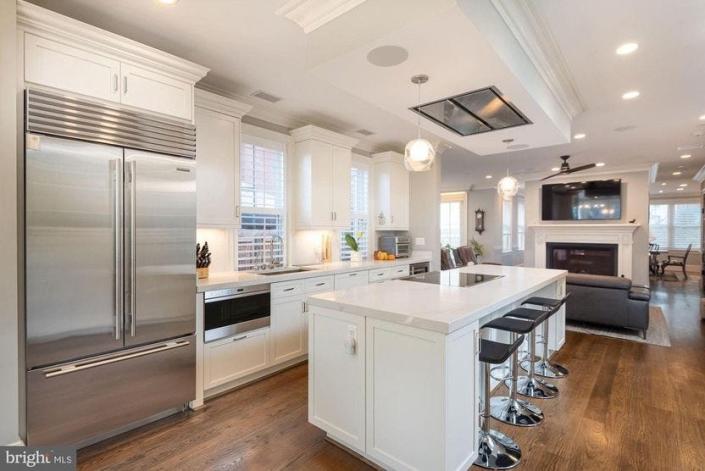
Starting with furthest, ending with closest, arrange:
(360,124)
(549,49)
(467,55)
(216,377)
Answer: (360,124) → (216,377) → (549,49) → (467,55)

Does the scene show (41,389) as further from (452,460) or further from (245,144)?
(245,144)

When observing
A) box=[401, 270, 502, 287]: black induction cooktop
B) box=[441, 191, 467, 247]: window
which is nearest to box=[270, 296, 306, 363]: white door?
box=[401, 270, 502, 287]: black induction cooktop

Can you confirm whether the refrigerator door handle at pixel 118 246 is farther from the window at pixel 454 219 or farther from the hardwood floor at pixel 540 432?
the window at pixel 454 219

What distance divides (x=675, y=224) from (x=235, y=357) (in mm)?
15122

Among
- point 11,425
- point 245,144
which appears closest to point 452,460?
point 11,425

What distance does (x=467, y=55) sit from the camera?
2.07m

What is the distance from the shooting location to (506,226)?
11.2 m

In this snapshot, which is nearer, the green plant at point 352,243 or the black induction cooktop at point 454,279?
the black induction cooktop at point 454,279

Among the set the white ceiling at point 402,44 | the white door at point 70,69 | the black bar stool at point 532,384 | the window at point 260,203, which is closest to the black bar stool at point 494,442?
the black bar stool at point 532,384

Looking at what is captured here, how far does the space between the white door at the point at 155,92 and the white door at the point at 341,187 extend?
6.70ft

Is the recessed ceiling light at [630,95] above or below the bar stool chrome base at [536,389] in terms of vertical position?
above

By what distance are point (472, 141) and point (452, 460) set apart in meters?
3.11

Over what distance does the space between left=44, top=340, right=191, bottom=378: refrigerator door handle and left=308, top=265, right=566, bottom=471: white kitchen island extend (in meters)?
1.04

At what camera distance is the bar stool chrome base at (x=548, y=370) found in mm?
3330
